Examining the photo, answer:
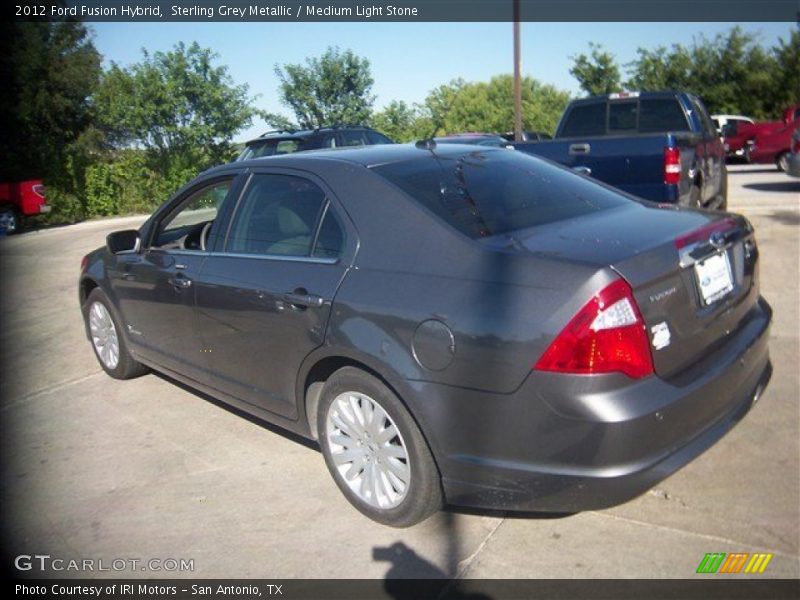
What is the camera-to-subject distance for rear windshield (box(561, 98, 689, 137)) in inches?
361

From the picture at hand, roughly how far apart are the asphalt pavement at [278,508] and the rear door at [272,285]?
0.47 m

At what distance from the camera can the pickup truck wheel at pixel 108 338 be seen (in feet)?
17.2

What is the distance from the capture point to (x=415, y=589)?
2.78 metres

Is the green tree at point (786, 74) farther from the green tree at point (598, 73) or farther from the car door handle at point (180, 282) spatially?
the car door handle at point (180, 282)

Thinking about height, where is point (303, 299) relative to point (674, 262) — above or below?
below

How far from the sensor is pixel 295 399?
138 inches

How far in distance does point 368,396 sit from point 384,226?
745mm

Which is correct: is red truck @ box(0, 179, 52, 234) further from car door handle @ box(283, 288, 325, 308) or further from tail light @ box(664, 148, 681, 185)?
car door handle @ box(283, 288, 325, 308)

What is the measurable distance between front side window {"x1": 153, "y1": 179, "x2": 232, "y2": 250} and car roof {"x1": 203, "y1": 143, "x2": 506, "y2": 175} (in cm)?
34

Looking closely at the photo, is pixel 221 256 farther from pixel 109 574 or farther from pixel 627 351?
pixel 627 351

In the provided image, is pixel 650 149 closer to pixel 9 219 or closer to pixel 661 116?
pixel 661 116

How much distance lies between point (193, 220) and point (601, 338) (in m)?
3.47

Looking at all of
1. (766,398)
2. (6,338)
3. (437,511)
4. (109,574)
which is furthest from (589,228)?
(6,338)

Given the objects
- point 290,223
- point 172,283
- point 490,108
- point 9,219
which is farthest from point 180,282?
point 490,108
